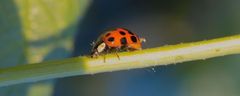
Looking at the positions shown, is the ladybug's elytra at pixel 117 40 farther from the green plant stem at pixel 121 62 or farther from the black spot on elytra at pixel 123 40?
the green plant stem at pixel 121 62

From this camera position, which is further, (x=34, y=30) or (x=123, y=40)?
(x=123, y=40)

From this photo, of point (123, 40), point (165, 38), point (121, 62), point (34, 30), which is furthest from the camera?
point (165, 38)

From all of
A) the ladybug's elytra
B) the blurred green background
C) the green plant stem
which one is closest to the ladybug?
the ladybug's elytra

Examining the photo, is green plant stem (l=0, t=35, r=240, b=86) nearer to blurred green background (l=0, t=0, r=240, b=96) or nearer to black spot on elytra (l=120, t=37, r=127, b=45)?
black spot on elytra (l=120, t=37, r=127, b=45)

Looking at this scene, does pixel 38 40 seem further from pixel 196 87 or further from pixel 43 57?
pixel 196 87

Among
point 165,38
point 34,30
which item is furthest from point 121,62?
point 165,38

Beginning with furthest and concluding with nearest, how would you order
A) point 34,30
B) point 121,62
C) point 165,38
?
point 165,38 → point 34,30 → point 121,62

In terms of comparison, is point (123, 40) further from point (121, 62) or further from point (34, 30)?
point (121, 62)
